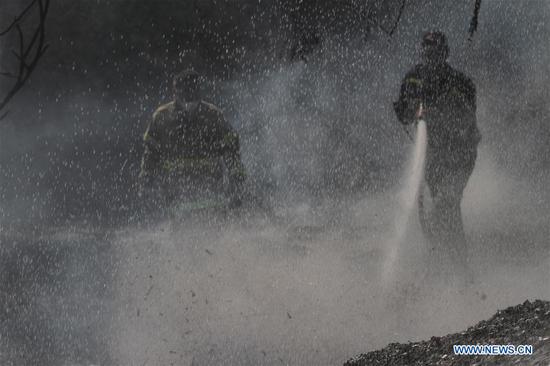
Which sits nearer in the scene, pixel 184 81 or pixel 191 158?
pixel 191 158

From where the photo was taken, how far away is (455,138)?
725cm

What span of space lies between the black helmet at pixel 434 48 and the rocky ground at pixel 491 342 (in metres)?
3.71

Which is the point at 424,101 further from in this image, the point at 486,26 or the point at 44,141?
the point at 44,141

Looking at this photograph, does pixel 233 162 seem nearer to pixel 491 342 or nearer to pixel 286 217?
pixel 286 217

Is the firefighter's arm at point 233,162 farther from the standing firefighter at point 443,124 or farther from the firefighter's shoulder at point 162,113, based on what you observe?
the standing firefighter at point 443,124

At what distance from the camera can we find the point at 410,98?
7.18 meters

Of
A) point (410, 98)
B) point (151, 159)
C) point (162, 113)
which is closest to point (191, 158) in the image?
point (151, 159)

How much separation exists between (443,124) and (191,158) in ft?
8.75

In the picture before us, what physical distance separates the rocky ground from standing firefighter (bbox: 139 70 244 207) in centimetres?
360

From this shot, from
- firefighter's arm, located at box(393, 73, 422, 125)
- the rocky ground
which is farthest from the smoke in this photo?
the rocky ground

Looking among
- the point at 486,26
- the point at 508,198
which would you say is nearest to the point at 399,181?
the point at 508,198

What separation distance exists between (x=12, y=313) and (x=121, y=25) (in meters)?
4.37

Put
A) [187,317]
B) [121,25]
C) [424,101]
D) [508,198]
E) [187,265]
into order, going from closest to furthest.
Result: [424,101] → [187,317] → [187,265] → [121,25] → [508,198]

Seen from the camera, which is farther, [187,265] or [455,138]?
[187,265]
